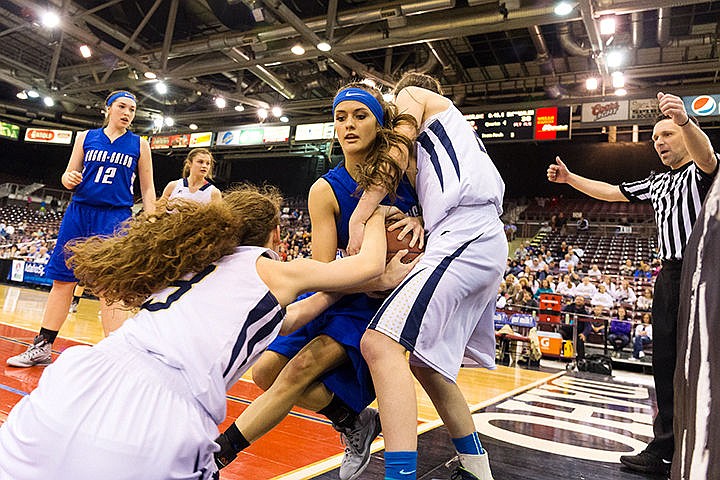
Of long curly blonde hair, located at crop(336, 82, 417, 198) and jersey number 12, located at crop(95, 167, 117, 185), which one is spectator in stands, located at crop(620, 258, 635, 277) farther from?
long curly blonde hair, located at crop(336, 82, 417, 198)

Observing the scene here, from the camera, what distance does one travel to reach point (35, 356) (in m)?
3.45

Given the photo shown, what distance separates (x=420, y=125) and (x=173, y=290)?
1114mm

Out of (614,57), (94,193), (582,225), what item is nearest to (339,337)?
(94,193)

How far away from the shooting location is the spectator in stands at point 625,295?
10.2 m

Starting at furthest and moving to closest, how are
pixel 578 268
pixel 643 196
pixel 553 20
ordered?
pixel 578 268 < pixel 553 20 < pixel 643 196

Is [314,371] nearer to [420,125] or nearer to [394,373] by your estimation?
[394,373]

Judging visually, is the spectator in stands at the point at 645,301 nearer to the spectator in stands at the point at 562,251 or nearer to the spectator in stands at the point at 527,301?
the spectator in stands at the point at 527,301

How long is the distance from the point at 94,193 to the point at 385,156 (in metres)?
2.43

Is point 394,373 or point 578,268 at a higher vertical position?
point 578,268

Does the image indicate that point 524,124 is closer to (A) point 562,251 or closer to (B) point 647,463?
(A) point 562,251

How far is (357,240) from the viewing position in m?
1.73

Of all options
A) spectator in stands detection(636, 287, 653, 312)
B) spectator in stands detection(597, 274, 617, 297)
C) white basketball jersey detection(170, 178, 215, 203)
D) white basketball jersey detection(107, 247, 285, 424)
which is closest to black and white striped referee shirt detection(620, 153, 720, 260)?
white basketball jersey detection(107, 247, 285, 424)

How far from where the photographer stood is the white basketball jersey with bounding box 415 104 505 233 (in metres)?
1.79

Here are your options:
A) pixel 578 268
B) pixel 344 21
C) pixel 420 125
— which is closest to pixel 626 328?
pixel 578 268
